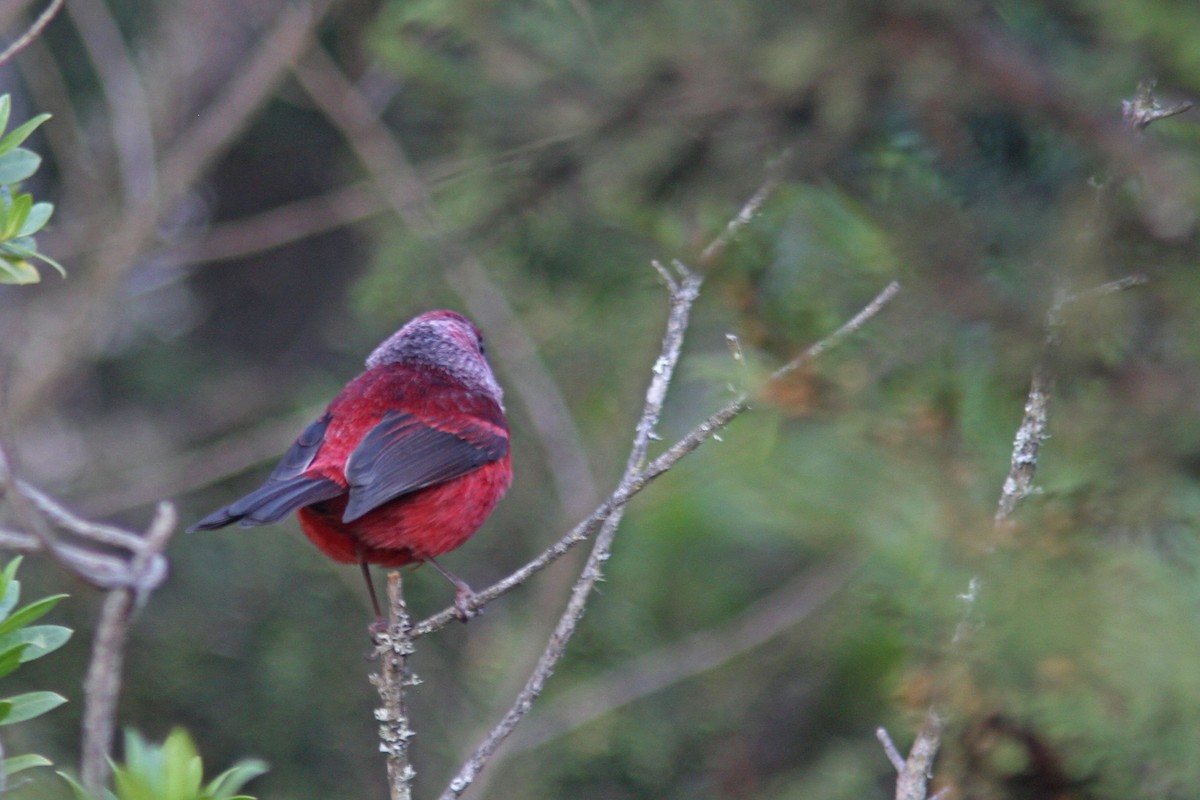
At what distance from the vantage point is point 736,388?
111 inches

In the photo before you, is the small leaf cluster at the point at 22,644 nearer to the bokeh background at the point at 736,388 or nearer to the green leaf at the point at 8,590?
the green leaf at the point at 8,590

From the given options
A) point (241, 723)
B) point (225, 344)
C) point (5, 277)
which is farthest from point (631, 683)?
point (225, 344)

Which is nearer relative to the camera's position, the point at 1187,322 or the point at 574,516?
the point at 1187,322

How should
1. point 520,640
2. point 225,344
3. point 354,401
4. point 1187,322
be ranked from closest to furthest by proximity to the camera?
point 1187,322 → point 354,401 → point 520,640 → point 225,344

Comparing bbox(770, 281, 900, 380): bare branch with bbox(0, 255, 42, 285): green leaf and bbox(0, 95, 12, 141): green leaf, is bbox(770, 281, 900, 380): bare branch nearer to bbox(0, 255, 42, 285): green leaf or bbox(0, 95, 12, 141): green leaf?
bbox(0, 255, 42, 285): green leaf

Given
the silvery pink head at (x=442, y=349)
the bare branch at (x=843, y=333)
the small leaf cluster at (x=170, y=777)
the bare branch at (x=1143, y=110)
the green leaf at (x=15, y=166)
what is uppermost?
the green leaf at (x=15, y=166)

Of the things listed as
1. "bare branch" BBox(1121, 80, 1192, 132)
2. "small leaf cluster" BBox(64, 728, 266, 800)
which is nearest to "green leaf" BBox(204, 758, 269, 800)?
"small leaf cluster" BBox(64, 728, 266, 800)

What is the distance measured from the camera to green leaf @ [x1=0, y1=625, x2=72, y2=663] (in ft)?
7.53

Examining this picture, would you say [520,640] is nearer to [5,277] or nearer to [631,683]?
[631,683]

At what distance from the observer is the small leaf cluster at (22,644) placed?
2.24 meters

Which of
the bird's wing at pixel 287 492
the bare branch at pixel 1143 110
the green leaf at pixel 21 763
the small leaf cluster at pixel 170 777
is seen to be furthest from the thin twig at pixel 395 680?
the bare branch at pixel 1143 110

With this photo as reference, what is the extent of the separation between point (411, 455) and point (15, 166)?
166 cm

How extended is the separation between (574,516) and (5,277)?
283 centimetres

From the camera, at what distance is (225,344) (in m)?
8.90
